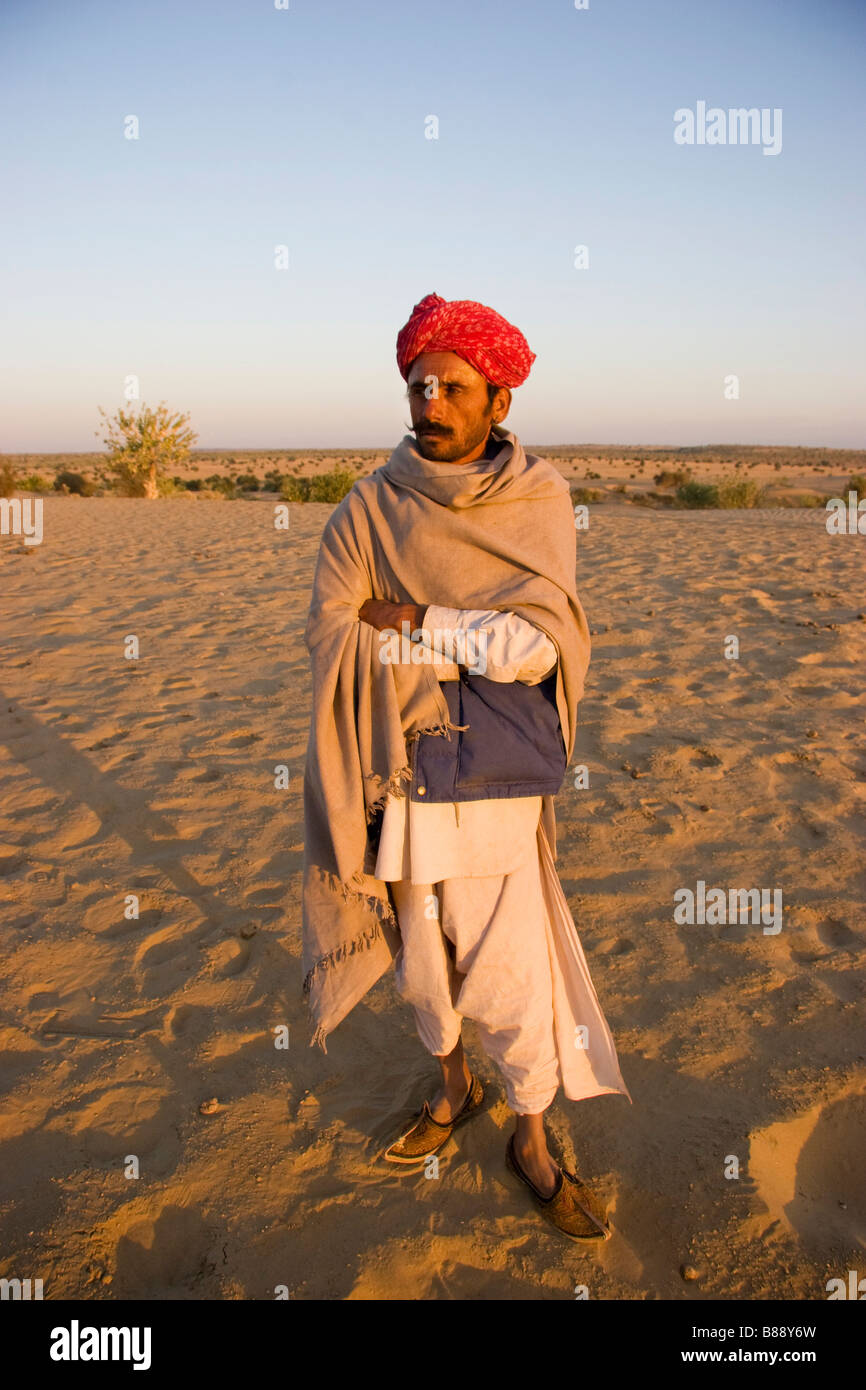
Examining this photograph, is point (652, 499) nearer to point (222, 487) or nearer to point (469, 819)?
point (222, 487)

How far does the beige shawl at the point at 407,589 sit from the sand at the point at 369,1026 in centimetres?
86

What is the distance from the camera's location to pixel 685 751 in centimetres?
448

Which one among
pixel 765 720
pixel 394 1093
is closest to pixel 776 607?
pixel 765 720

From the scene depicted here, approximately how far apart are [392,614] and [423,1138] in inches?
57.2

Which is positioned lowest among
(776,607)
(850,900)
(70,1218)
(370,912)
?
(70,1218)

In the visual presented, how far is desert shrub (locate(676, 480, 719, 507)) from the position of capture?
67.5ft

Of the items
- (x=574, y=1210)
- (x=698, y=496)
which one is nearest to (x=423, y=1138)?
(x=574, y=1210)

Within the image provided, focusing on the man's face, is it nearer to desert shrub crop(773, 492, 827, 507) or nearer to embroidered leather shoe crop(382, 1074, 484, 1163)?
embroidered leather shoe crop(382, 1074, 484, 1163)

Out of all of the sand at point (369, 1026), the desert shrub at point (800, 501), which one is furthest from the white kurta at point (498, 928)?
the desert shrub at point (800, 501)

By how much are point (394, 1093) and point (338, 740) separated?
3.93ft

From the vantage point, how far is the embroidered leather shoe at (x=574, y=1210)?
1.92 meters

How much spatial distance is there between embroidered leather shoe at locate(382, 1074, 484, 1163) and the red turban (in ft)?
6.48

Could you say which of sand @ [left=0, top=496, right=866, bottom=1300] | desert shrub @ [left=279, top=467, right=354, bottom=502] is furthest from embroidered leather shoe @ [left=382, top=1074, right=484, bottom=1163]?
desert shrub @ [left=279, top=467, right=354, bottom=502]

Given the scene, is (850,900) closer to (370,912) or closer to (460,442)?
(370,912)
